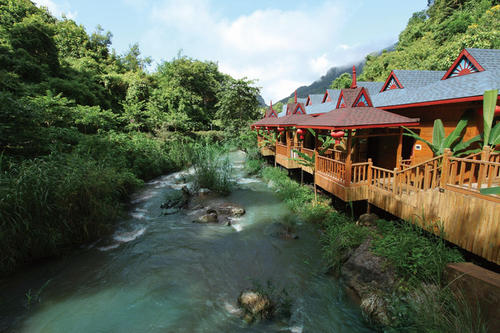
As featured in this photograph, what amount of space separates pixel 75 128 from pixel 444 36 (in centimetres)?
4073

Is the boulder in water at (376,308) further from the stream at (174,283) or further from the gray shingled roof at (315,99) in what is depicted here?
the gray shingled roof at (315,99)

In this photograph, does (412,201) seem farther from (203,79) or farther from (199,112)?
(203,79)

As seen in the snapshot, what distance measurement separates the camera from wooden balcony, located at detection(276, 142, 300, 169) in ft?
36.6

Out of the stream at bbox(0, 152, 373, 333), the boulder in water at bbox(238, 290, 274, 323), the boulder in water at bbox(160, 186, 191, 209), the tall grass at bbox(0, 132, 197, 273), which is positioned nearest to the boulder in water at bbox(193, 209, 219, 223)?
the stream at bbox(0, 152, 373, 333)

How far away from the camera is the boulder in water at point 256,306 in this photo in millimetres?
4183

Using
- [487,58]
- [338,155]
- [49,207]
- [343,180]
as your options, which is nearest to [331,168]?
[343,180]

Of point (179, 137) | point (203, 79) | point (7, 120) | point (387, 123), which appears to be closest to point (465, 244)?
point (387, 123)

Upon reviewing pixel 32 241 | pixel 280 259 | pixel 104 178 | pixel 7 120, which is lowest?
pixel 280 259

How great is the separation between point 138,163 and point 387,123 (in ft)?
40.4

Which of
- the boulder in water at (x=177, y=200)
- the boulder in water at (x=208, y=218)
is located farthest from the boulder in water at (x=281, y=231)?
the boulder in water at (x=177, y=200)

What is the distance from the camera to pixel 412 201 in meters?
5.14

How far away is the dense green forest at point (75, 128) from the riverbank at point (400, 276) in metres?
7.05

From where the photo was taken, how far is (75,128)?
1145 cm

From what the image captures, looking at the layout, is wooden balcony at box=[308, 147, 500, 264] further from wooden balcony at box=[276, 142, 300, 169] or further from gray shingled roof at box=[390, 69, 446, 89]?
gray shingled roof at box=[390, 69, 446, 89]
